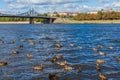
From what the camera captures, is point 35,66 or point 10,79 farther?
point 35,66

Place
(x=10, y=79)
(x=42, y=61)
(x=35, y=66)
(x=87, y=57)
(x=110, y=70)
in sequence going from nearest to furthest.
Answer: (x=10, y=79), (x=110, y=70), (x=35, y=66), (x=42, y=61), (x=87, y=57)

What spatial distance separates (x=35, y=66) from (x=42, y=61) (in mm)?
4177

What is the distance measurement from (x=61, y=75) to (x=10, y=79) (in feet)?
16.5

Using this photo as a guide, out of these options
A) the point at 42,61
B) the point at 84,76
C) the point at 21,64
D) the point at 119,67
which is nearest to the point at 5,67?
the point at 21,64

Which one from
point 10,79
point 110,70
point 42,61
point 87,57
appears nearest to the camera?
point 10,79

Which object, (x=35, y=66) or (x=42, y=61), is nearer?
(x=35, y=66)

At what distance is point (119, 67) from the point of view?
39750 mm

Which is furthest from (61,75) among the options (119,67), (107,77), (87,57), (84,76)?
(87,57)

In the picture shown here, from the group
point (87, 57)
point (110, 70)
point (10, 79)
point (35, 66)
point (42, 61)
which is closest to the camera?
point (10, 79)

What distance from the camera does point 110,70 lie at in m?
38.1

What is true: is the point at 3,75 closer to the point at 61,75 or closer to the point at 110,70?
the point at 61,75

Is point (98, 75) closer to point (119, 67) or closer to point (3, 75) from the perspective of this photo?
point (119, 67)

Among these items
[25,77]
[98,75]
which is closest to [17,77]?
[25,77]

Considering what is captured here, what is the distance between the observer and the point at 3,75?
35.0m
